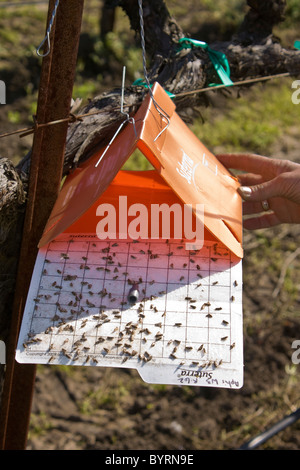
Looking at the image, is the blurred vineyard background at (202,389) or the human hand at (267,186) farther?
the blurred vineyard background at (202,389)

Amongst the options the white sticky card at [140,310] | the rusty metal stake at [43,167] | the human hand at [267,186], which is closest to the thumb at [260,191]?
the human hand at [267,186]

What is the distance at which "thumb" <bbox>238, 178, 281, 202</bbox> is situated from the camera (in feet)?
6.23

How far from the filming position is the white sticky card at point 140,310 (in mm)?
1470

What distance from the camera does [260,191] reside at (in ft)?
6.43

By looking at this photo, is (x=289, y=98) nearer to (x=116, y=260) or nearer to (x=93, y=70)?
(x=93, y=70)

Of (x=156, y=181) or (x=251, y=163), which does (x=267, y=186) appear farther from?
(x=156, y=181)

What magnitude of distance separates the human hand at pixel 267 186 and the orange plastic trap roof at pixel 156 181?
171mm

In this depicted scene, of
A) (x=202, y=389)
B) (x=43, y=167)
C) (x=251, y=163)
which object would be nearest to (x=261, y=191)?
(x=251, y=163)

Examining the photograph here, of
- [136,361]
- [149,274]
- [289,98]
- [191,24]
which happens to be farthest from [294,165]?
[191,24]

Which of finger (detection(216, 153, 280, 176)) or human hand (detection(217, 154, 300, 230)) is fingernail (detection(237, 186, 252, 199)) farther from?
finger (detection(216, 153, 280, 176))

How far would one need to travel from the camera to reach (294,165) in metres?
2.06

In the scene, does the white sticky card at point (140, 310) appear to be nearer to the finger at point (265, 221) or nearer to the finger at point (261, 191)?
the finger at point (261, 191)

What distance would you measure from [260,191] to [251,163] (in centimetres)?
26

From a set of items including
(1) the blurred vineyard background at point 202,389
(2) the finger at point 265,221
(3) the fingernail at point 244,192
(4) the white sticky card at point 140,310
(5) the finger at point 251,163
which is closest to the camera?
(4) the white sticky card at point 140,310
